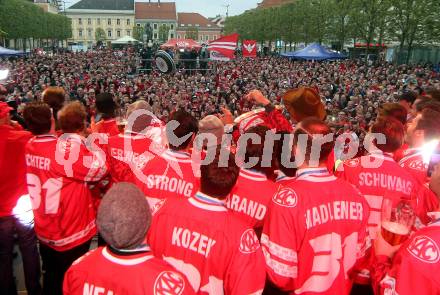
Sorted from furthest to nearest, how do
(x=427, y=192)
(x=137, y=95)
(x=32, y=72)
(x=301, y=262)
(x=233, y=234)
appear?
(x=32, y=72)
(x=137, y=95)
(x=427, y=192)
(x=301, y=262)
(x=233, y=234)

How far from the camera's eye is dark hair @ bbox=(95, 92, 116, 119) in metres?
4.72

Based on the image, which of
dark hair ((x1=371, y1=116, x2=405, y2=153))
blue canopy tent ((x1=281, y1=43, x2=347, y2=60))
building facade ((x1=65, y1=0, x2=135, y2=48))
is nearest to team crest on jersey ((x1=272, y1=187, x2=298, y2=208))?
dark hair ((x1=371, y1=116, x2=405, y2=153))

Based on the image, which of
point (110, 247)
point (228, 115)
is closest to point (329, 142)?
point (110, 247)

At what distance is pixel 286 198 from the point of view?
2.70 meters

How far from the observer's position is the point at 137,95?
22469mm

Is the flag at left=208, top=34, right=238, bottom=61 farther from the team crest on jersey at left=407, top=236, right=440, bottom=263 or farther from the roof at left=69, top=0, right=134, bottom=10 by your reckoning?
the roof at left=69, top=0, right=134, bottom=10

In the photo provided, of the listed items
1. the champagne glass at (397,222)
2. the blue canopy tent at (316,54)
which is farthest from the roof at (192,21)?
the champagne glass at (397,222)

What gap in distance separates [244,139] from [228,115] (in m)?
1.63

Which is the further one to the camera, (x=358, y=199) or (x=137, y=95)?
(x=137, y=95)

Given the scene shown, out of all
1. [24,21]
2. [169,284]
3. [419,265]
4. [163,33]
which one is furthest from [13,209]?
[163,33]

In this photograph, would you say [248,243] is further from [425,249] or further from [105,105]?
[105,105]

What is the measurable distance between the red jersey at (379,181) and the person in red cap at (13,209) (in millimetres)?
2820

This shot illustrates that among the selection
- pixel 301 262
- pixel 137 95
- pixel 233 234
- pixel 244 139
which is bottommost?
pixel 137 95

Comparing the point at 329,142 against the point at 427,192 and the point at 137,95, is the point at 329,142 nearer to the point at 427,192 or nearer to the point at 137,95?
the point at 427,192
